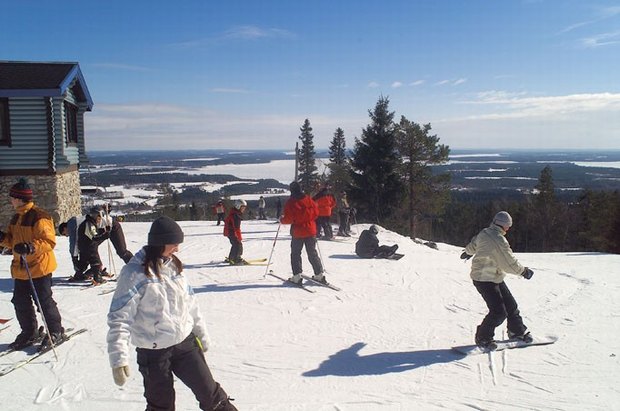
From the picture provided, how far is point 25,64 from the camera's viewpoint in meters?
13.8

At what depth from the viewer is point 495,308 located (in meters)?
5.06

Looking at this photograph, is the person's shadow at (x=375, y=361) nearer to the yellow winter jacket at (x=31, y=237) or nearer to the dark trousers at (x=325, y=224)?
the yellow winter jacket at (x=31, y=237)

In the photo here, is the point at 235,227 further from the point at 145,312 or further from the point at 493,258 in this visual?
the point at 145,312

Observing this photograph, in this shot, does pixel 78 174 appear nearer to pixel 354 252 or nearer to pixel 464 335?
Answer: pixel 354 252

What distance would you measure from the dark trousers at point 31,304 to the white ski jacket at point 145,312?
2.72m

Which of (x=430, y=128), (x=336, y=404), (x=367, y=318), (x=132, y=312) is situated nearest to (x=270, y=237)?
(x=367, y=318)

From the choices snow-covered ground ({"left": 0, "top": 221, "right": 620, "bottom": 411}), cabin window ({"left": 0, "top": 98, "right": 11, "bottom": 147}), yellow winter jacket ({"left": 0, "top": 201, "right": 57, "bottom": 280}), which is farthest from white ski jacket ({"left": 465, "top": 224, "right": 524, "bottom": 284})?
cabin window ({"left": 0, "top": 98, "right": 11, "bottom": 147})

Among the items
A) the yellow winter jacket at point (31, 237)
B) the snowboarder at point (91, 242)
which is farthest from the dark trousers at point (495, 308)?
the snowboarder at point (91, 242)

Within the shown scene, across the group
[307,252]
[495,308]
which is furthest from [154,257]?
[307,252]

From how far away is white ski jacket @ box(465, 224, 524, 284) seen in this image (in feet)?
16.3

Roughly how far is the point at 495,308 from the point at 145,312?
397cm

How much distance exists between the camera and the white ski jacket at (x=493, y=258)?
4965mm

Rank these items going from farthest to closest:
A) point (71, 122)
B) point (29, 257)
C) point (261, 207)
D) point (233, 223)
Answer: point (261, 207), point (71, 122), point (233, 223), point (29, 257)

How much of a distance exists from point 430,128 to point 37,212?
29.0 metres
